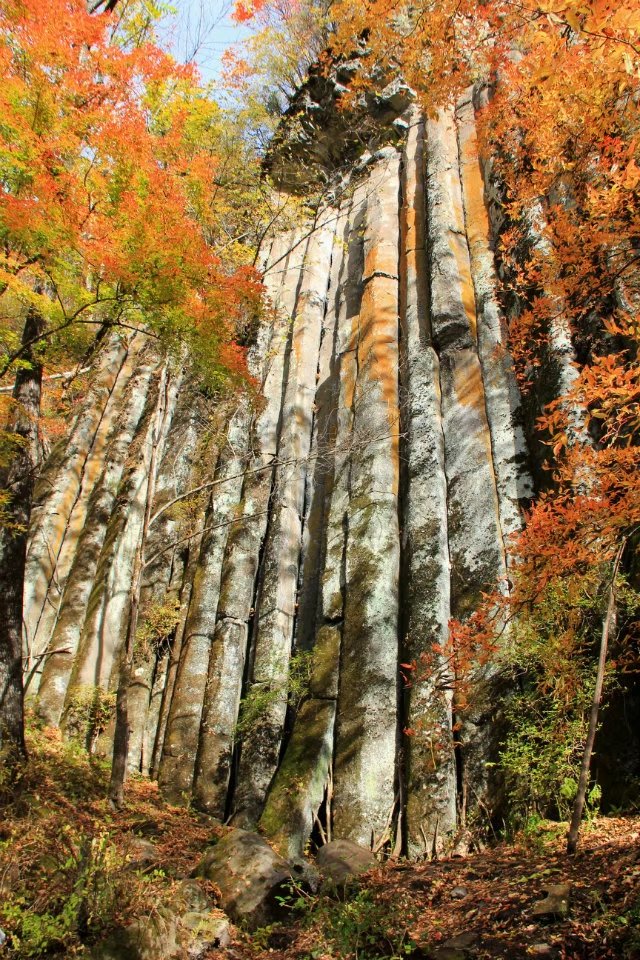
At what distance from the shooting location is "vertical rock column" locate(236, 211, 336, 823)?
28.5 feet

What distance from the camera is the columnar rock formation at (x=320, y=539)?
25.3 feet

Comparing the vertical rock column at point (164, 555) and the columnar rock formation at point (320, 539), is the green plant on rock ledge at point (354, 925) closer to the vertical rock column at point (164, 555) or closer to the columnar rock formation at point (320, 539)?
the columnar rock formation at point (320, 539)

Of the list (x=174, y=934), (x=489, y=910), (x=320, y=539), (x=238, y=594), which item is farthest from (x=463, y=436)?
(x=174, y=934)

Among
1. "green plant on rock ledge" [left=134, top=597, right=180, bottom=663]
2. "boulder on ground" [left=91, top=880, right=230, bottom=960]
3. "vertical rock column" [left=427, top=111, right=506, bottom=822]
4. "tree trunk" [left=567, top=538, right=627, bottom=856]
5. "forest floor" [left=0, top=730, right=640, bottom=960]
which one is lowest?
"boulder on ground" [left=91, top=880, right=230, bottom=960]

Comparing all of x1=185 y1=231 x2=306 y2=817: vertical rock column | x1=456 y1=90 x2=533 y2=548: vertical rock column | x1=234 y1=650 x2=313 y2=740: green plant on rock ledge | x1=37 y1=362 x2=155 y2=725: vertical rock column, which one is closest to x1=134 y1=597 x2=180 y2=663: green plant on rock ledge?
Answer: x1=185 y1=231 x2=306 y2=817: vertical rock column

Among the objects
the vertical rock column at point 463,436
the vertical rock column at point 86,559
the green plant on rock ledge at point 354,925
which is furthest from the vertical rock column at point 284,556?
the vertical rock column at point 86,559

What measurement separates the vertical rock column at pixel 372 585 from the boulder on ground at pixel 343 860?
63 cm

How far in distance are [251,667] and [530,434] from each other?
582cm

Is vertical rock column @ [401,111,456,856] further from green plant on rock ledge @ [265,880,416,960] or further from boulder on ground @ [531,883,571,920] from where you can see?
boulder on ground @ [531,883,571,920]

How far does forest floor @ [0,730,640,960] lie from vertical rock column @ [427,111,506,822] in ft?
4.48

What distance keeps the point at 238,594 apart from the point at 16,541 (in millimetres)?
3962

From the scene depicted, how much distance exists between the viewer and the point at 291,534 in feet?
35.8

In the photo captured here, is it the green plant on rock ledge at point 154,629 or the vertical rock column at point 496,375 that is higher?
the vertical rock column at point 496,375

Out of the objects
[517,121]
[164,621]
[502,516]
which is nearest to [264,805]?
[164,621]
